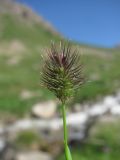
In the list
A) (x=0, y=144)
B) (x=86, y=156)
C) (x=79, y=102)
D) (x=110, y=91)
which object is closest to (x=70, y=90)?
(x=86, y=156)

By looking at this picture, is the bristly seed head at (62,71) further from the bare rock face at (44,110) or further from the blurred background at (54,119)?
the bare rock face at (44,110)

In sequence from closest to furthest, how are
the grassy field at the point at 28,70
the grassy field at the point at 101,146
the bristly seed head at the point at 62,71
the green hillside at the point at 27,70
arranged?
1. the bristly seed head at the point at 62,71
2. the grassy field at the point at 101,146
3. the grassy field at the point at 28,70
4. the green hillside at the point at 27,70

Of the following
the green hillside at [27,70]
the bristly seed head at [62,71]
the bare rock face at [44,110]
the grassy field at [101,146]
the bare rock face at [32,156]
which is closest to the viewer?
the bristly seed head at [62,71]

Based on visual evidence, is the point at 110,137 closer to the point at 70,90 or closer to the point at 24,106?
the point at 70,90

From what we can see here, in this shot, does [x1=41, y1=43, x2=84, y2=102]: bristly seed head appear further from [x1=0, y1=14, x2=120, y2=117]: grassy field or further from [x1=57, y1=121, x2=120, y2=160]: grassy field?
[x1=57, y1=121, x2=120, y2=160]: grassy field

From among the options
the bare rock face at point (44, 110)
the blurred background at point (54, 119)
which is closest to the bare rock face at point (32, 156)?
the blurred background at point (54, 119)

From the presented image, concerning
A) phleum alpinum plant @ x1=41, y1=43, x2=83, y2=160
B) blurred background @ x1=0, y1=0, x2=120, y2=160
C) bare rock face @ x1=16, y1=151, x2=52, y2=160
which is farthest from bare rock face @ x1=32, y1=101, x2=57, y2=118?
phleum alpinum plant @ x1=41, y1=43, x2=83, y2=160

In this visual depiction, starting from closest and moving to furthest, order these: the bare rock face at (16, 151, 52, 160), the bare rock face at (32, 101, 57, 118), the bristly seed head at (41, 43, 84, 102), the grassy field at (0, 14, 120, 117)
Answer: the bristly seed head at (41, 43, 84, 102) < the bare rock face at (16, 151, 52, 160) < the bare rock face at (32, 101, 57, 118) < the grassy field at (0, 14, 120, 117)
